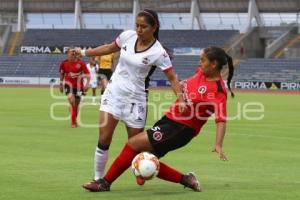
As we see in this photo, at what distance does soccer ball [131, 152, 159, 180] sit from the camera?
9188 millimetres

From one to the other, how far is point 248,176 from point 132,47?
2681mm

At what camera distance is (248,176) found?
11.2m

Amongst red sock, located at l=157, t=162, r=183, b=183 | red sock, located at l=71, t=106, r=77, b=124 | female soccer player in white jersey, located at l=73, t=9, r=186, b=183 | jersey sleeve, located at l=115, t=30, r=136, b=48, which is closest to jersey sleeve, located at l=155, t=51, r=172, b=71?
female soccer player in white jersey, located at l=73, t=9, r=186, b=183

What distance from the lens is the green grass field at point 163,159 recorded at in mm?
9414

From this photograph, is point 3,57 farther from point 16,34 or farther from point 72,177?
point 72,177

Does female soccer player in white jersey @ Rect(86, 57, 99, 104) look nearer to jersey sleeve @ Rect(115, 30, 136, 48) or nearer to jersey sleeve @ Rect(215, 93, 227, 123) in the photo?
jersey sleeve @ Rect(115, 30, 136, 48)

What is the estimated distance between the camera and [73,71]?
2212 centimetres

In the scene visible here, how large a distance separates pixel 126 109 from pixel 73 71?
12.3 m

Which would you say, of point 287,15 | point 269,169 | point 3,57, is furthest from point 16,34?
point 269,169

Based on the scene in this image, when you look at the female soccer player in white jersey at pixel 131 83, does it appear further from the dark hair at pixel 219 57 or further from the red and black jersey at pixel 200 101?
the dark hair at pixel 219 57

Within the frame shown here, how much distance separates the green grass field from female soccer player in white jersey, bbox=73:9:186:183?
2.34 feet

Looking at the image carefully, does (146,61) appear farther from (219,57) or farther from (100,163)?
(100,163)

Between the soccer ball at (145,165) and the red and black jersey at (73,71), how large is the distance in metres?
12.9

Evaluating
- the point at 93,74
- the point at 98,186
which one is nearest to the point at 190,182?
the point at 98,186
